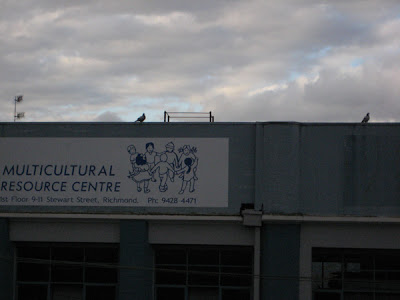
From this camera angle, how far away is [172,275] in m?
27.0

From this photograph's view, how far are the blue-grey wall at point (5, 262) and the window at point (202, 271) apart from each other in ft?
19.9

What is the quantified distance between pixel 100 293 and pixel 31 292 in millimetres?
2981

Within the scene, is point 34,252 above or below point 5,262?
above

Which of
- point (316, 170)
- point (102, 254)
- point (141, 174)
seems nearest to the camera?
point (316, 170)

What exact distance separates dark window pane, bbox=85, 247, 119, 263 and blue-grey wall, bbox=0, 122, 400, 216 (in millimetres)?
2852

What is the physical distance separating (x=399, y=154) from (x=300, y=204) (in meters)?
4.39

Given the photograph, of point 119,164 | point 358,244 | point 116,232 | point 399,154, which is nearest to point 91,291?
point 116,232

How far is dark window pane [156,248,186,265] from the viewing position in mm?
27094

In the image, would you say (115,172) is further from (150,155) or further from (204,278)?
(204,278)

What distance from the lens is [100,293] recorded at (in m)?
27.2

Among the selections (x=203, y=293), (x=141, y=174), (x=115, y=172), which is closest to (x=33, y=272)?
(x=115, y=172)

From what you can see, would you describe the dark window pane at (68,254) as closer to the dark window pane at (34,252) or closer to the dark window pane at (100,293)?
the dark window pane at (34,252)

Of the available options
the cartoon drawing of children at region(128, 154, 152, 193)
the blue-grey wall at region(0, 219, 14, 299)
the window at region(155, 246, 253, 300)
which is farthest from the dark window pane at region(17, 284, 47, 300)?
the cartoon drawing of children at region(128, 154, 152, 193)

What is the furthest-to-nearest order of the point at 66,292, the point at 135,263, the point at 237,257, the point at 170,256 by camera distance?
the point at 66,292, the point at 170,256, the point at 237,257, the point at 135,263
